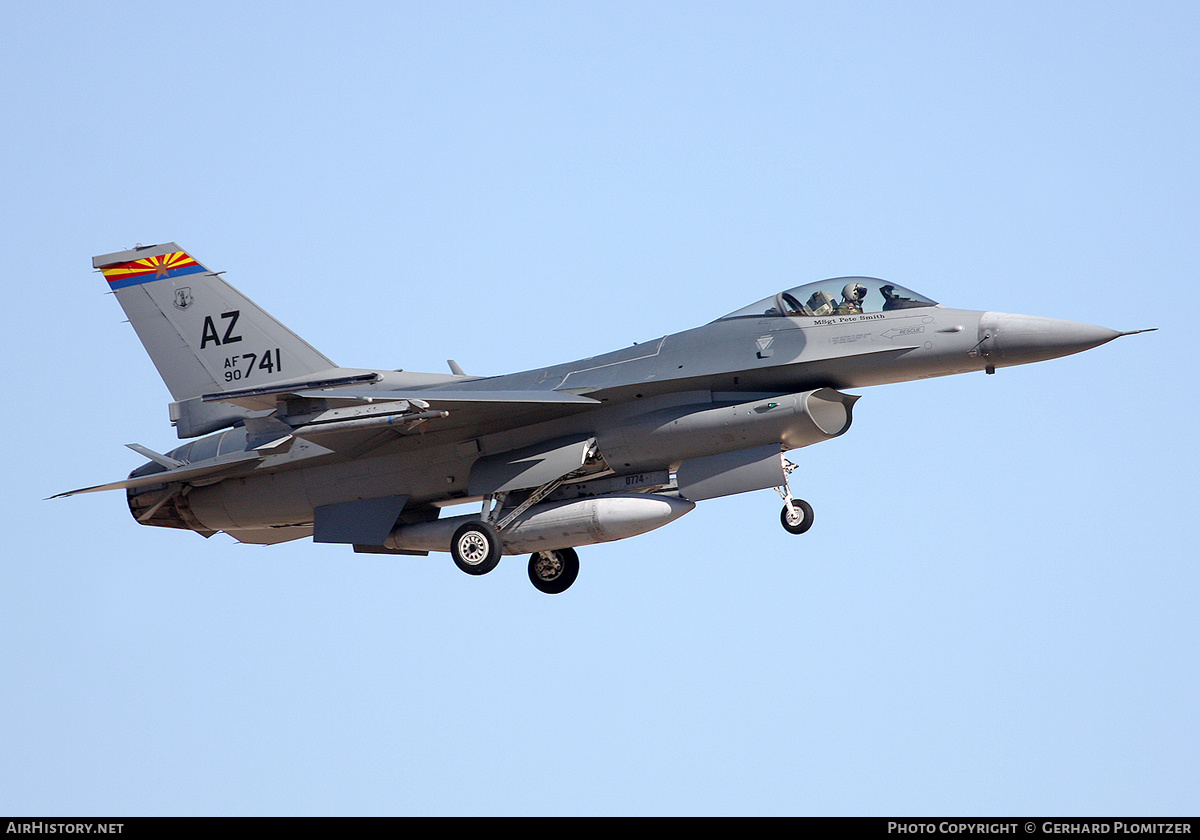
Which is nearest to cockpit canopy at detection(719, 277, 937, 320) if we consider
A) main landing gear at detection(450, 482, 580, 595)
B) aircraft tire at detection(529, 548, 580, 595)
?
main landing gear at detection(450, 482, 580, 595)

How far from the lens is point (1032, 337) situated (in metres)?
15.6

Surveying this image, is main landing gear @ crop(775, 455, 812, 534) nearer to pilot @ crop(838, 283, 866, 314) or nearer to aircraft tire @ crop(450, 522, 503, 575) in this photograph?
pilot @ crop(838, 283, 866, 314)

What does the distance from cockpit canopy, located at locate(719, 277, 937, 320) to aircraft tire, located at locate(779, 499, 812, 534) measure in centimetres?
225

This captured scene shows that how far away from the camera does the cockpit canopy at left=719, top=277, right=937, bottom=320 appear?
16.3m

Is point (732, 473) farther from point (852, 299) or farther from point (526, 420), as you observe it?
point (526, 420)

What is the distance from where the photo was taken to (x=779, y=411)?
16.1m

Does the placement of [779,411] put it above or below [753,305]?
below

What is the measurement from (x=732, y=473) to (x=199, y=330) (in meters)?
7.74

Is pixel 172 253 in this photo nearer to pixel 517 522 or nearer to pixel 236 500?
pixel 236 500

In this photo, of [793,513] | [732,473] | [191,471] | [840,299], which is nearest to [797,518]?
[793,513]
